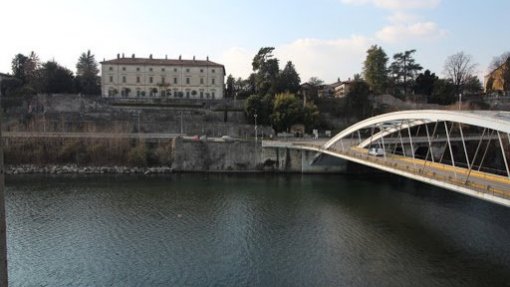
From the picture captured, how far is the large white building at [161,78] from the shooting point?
7712cm

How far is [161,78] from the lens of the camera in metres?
78.6

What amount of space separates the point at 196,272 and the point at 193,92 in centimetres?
6271

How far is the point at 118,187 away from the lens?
39750mm

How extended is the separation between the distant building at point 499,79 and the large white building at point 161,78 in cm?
5363

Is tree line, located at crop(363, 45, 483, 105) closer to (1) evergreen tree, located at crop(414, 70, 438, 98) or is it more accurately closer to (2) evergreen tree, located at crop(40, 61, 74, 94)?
(1) evergreen tree, located at crop(414, 70, 438, 98)

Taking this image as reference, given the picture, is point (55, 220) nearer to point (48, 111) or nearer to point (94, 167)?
point (94, 167)

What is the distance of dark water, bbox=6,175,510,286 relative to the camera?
19531 millimetres

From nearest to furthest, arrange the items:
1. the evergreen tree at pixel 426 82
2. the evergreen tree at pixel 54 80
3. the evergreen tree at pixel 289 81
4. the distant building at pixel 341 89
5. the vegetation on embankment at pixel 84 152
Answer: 1. the vegetation on embankment at pixel 84 152
2. the evergreen tree at pixel 289 81
3. the evergreen tree at pixel 54 80
4. the evergreen tree at pixel 426 82
5. the distant building at pixel 341 89

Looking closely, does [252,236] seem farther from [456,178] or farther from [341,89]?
[341,89]

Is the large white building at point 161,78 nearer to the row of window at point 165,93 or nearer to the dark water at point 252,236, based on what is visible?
the row of window at point 165,93

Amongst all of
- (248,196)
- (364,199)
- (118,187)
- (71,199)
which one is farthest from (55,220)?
(364,199)

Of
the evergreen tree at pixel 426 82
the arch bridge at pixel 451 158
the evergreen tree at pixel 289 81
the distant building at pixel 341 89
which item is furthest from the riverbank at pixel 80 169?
the evergreen tree at pixel 426 82

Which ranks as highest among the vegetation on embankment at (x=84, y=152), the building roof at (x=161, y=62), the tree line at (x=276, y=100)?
the building roof at (x=161, y=62)

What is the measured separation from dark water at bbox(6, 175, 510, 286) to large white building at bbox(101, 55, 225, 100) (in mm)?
40031
